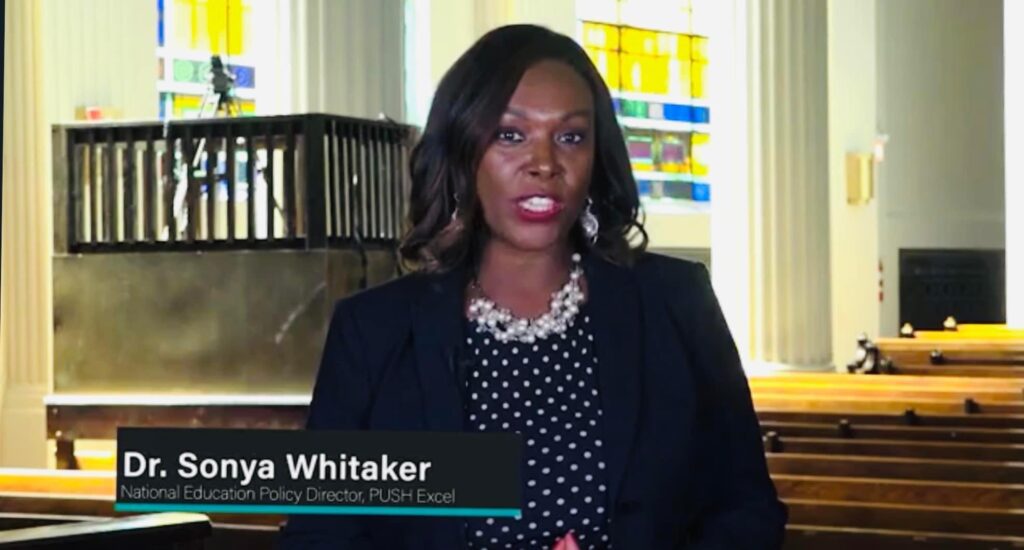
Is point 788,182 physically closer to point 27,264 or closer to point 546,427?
point 27,264

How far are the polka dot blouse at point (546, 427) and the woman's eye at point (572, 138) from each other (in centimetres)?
20

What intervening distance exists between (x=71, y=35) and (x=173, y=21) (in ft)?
6.04

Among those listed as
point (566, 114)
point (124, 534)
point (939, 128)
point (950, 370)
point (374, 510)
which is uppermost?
point (939, 128)

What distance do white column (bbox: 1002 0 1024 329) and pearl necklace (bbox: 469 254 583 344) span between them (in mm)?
11256

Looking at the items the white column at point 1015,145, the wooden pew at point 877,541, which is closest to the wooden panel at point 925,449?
the wooden pew at point 877,541

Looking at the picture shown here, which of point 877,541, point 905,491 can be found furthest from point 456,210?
point 905,491

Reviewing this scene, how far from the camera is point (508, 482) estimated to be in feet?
4.55

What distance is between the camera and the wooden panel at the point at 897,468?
5.08 m

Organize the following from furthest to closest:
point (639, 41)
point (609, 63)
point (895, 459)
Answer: point (639, 41), point (609, 63), point (895, 459)

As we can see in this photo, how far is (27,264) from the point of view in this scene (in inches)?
363

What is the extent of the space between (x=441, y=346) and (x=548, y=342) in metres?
0.11

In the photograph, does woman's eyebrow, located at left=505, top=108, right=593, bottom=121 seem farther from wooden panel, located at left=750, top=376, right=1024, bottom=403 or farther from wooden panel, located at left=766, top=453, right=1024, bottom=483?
wooden panel, located at left=750, top=376, right=1024, bottom=403

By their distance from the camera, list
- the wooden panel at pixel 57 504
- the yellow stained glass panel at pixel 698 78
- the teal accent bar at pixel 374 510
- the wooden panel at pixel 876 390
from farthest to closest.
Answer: the yellow stained glass panel at pixel 698 78
the wooden panel at pixel 876 390
the wooden panel at pixel 57 504
the teal accent bar at pixel 374 510

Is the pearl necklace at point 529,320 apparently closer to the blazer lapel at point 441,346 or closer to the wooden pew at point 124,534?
the blazer lapel at point 441,346
